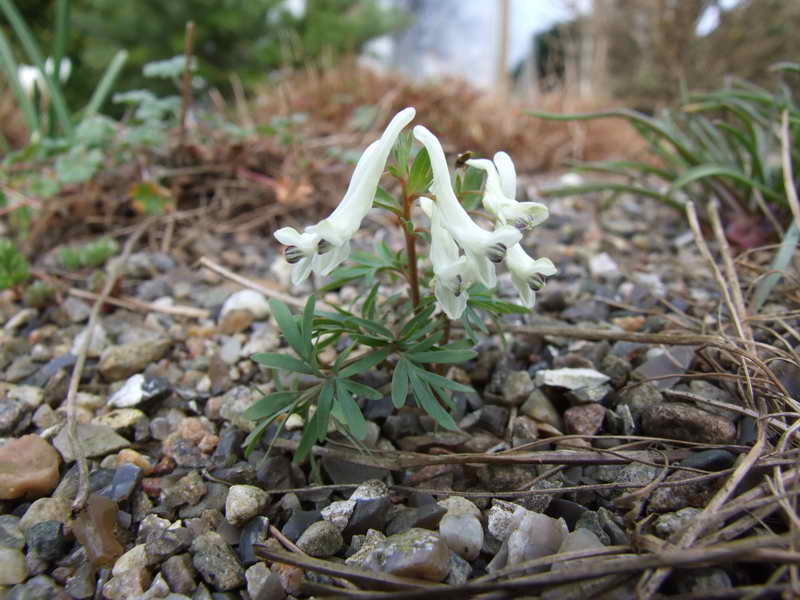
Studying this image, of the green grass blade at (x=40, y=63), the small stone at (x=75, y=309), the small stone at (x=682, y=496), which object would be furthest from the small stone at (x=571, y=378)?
the green grass blade at (x=40, y=63)

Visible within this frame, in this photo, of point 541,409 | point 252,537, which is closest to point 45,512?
point 252,537

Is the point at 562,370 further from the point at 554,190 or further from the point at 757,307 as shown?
the point at 554,190

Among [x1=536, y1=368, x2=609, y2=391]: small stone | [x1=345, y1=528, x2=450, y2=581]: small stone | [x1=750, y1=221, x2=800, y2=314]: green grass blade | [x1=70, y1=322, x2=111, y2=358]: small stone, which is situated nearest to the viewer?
[x1=345, y1=528, x2=450, y2=581]: small stone

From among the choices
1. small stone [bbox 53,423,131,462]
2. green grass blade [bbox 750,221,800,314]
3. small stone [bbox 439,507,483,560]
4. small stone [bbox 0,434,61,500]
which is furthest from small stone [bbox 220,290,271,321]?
green grass blade [bbox 750,221,800,314]

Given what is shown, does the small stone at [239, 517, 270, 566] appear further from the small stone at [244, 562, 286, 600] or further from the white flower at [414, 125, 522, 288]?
the white flower at [414, 125, 522, 288]

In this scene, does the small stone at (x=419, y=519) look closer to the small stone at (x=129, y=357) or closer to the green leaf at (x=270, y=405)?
the green leaf at (x=270, y=405)
